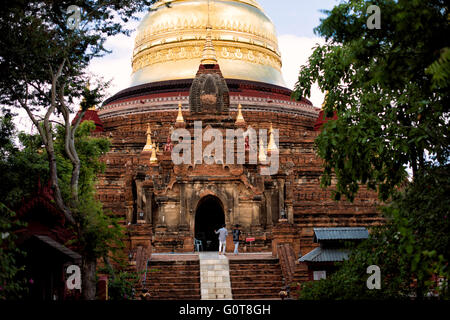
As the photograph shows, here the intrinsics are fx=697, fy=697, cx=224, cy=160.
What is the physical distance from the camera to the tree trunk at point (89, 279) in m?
14.0

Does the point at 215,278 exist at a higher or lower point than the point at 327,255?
lower

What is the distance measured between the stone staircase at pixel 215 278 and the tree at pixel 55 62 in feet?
18.3

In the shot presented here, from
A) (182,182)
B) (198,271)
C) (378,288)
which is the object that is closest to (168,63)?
(182,182)

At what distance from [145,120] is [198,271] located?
17074 millimetres

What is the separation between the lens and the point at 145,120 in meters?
36.8

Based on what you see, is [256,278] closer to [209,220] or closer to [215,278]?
[215,278]

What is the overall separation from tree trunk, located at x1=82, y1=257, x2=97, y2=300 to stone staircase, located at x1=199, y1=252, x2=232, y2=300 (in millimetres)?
5675

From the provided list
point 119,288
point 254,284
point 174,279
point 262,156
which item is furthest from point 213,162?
point 119,288

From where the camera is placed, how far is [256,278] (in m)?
20.7

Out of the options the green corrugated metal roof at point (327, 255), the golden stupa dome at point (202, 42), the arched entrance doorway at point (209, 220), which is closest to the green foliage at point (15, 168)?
the green corrugated metal roof at point (327, 255)

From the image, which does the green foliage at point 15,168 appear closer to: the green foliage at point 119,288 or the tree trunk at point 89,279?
the tree trunk at point 89,279

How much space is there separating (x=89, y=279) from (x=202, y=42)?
27345mm

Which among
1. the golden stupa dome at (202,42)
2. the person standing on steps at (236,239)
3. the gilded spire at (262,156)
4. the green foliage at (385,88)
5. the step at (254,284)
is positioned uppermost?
the golden stupa dome at (202,42)
